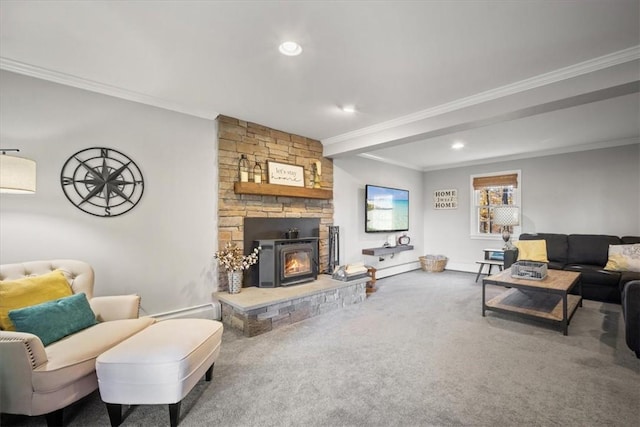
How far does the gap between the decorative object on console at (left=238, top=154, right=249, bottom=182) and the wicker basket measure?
4616mm

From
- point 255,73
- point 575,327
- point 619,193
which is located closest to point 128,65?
point 255,73

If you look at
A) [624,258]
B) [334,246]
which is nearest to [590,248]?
[624,258]

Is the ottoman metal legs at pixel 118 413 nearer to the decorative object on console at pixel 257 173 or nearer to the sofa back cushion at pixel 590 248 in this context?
the decorative object on console at pixel 257 173

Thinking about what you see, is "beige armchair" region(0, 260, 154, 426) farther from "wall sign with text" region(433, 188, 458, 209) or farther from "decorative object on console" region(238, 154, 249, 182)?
"wall sign with text" region(433, 188, 458, 209)

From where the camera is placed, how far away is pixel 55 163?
2.56 meters

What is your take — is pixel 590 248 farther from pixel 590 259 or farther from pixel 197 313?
pixel 197 313

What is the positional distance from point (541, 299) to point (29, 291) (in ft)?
17.5

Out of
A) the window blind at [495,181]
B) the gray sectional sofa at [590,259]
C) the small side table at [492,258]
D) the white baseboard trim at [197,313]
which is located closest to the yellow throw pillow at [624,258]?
the gray sectional sofa at [590,259]

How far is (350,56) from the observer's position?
2.28 meters

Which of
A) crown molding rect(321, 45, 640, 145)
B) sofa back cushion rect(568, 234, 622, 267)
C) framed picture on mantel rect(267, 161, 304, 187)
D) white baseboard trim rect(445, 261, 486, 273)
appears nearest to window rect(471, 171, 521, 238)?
white baseboard trim rect(445, 261, 486, 273)

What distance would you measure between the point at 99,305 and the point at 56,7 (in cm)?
202

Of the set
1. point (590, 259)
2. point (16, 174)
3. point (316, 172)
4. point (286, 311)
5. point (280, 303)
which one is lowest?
point (286, 311)

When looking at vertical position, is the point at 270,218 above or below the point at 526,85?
below

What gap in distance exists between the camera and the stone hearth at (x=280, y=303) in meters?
3.03
